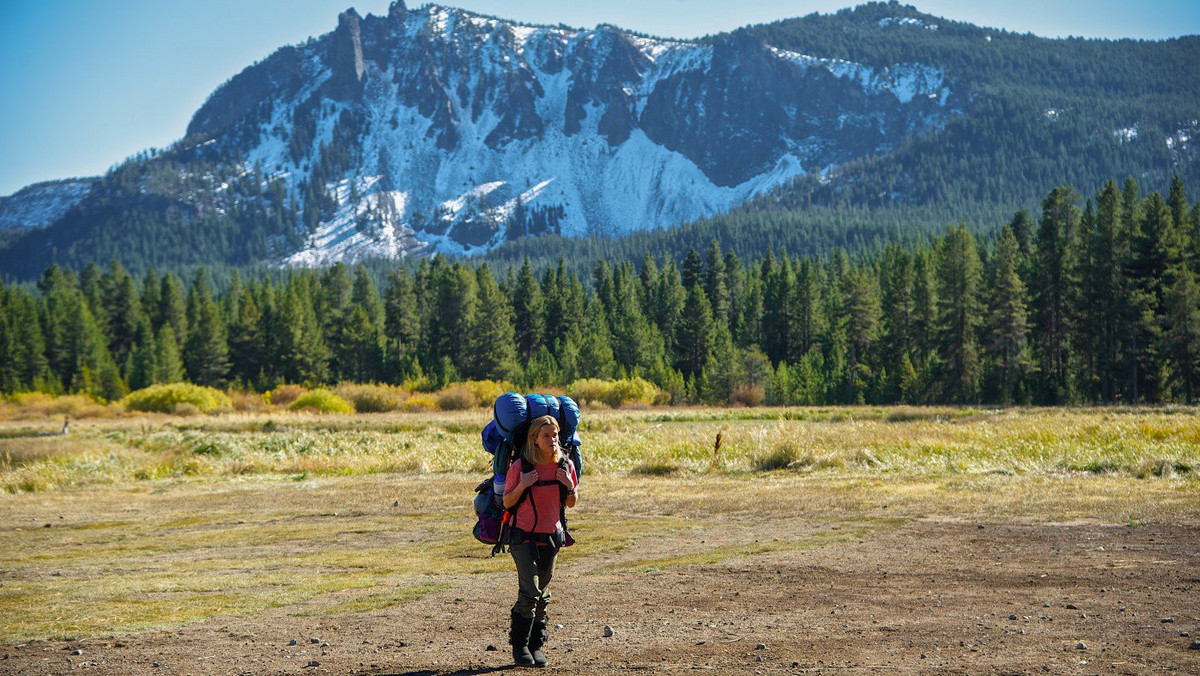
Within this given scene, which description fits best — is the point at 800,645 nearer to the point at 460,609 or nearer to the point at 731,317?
the point at 460,609

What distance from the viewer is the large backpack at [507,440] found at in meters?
9.16

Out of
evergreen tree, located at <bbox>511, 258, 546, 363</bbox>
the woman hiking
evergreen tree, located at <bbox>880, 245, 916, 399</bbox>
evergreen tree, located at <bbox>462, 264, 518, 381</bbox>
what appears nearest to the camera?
the woman hiking

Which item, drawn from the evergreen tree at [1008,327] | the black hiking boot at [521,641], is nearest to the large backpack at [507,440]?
the black hiking boot at [521,641]

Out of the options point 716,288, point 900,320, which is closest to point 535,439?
point 900,320

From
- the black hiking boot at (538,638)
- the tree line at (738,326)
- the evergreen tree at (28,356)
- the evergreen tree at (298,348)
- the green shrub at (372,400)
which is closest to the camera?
the black hiking boot at (538,638)

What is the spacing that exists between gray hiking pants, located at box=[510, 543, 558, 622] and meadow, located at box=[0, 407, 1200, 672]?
11.3 ft

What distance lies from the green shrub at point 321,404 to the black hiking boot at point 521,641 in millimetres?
70146

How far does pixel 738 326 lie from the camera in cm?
10500

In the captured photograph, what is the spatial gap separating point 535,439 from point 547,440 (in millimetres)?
129

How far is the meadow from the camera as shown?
13703mm

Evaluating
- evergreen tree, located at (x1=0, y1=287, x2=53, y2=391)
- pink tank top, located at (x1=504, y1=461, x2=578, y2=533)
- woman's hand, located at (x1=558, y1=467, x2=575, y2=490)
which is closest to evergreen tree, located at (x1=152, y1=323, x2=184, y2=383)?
evergreen tree, located at (x1=0, y1=287, x2=53, y2=391)

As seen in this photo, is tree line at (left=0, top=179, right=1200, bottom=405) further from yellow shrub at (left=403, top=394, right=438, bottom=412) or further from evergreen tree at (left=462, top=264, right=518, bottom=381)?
yellow shrub at (left=403, top=394, right=438, bottom=412)

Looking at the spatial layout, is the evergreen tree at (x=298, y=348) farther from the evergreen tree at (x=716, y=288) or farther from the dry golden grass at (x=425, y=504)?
the dry golden grass at (x=425, y=504)

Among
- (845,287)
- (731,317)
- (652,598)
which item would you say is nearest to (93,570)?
(652,598)
